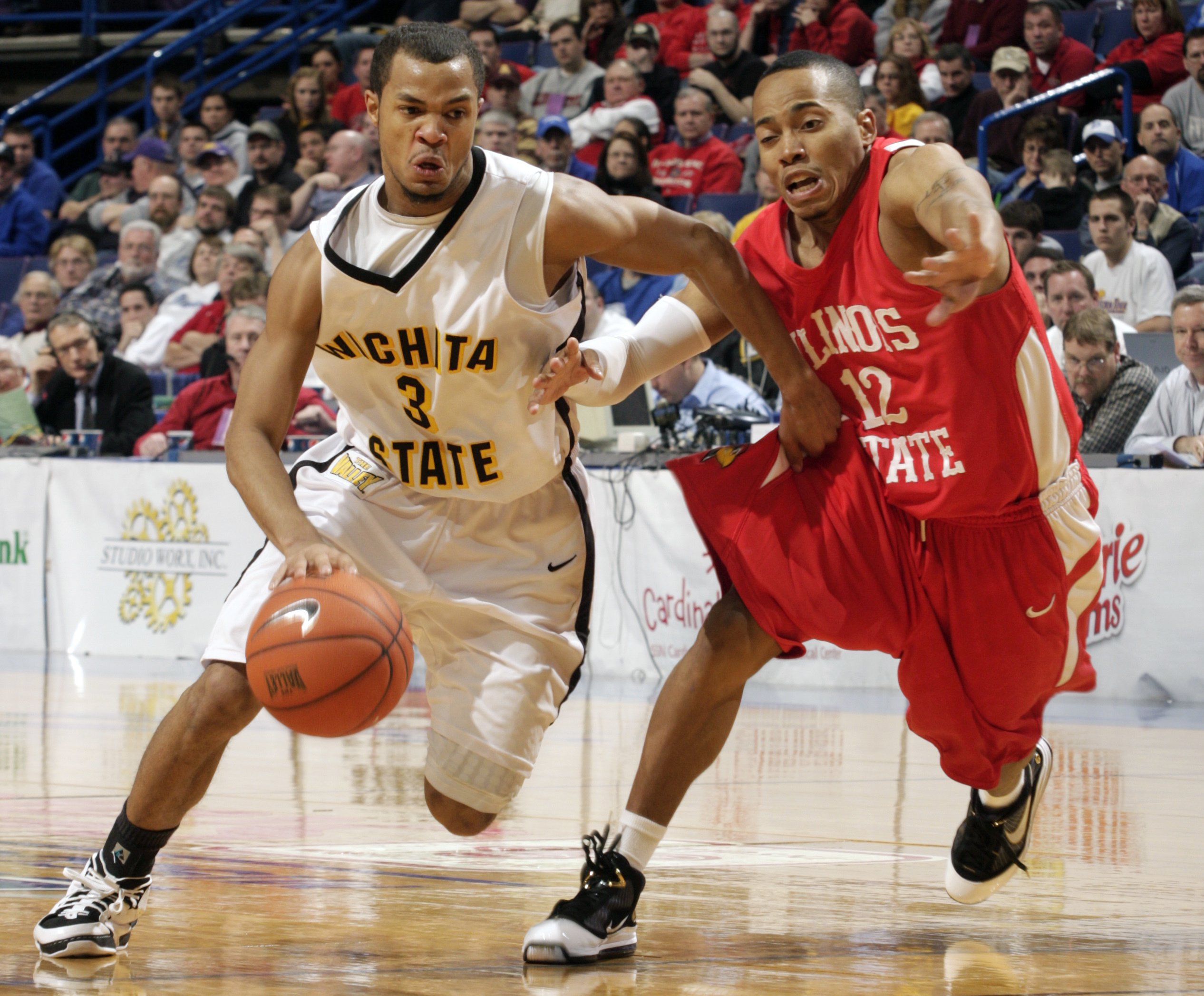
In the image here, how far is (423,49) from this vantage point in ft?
10.4

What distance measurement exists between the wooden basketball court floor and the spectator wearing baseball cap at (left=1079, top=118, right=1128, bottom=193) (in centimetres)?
424

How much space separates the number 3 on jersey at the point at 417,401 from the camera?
330cm

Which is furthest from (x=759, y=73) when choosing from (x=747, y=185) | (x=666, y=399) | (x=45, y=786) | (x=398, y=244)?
(x=398, y=244)

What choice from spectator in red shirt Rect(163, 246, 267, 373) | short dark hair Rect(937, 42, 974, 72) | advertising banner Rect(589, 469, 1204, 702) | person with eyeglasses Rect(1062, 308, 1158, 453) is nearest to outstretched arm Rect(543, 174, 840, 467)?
advertising banner Rect(589, 469, 1204, 702)

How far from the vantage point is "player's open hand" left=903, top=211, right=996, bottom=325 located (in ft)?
9.39

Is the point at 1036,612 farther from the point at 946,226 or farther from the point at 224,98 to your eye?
the point at 224,98

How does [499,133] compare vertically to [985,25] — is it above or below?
below

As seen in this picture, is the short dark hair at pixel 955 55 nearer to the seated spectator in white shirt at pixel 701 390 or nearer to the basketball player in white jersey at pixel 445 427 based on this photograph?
the seated spectator in white shirt at pixel 701 390

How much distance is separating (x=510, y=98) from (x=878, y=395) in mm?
9853

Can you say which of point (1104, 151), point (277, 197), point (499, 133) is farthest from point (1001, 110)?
point (277, 197)

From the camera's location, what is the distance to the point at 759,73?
1205 centimetres

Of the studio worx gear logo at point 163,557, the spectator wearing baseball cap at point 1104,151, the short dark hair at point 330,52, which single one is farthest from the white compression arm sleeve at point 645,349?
the short dark hair at point 330,52

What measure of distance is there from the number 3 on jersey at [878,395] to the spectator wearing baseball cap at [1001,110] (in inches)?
298

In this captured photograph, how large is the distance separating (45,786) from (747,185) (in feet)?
24.9
